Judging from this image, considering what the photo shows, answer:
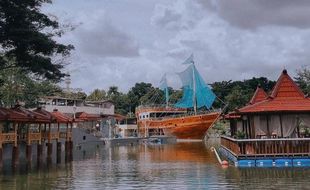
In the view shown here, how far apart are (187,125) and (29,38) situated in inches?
2339

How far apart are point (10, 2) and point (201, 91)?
6464 cm

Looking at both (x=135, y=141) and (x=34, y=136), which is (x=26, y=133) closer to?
(x=34, y=136)

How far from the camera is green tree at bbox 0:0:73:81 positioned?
103 ft

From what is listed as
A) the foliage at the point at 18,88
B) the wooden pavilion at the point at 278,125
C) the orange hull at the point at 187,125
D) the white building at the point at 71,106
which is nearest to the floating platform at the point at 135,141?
the orange hull at the point at 187,125

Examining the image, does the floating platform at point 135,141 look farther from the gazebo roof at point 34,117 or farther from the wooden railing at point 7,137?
the wooden railing at point 7,137

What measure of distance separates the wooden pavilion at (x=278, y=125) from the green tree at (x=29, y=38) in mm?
12865

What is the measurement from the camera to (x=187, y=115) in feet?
300

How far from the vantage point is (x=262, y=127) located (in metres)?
31.5

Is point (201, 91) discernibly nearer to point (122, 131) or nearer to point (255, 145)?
point (122, 131)

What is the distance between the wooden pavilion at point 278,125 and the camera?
2988 centimetres

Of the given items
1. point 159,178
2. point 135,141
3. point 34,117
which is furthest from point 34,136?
Result: point 135,141

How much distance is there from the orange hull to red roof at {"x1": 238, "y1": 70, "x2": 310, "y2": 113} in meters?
51.5

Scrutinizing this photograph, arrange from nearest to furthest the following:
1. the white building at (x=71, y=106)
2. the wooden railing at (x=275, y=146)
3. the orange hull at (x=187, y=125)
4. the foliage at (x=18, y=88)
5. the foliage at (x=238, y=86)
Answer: the wooden railing at (x=275, y=146) < the foliage at (x=18, y=88) < the white building at (x=71, y=106) < the orange hull at (x=187, y=125) < the foliage at (x=238, y=86)

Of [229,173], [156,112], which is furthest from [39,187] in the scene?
[156,112]
